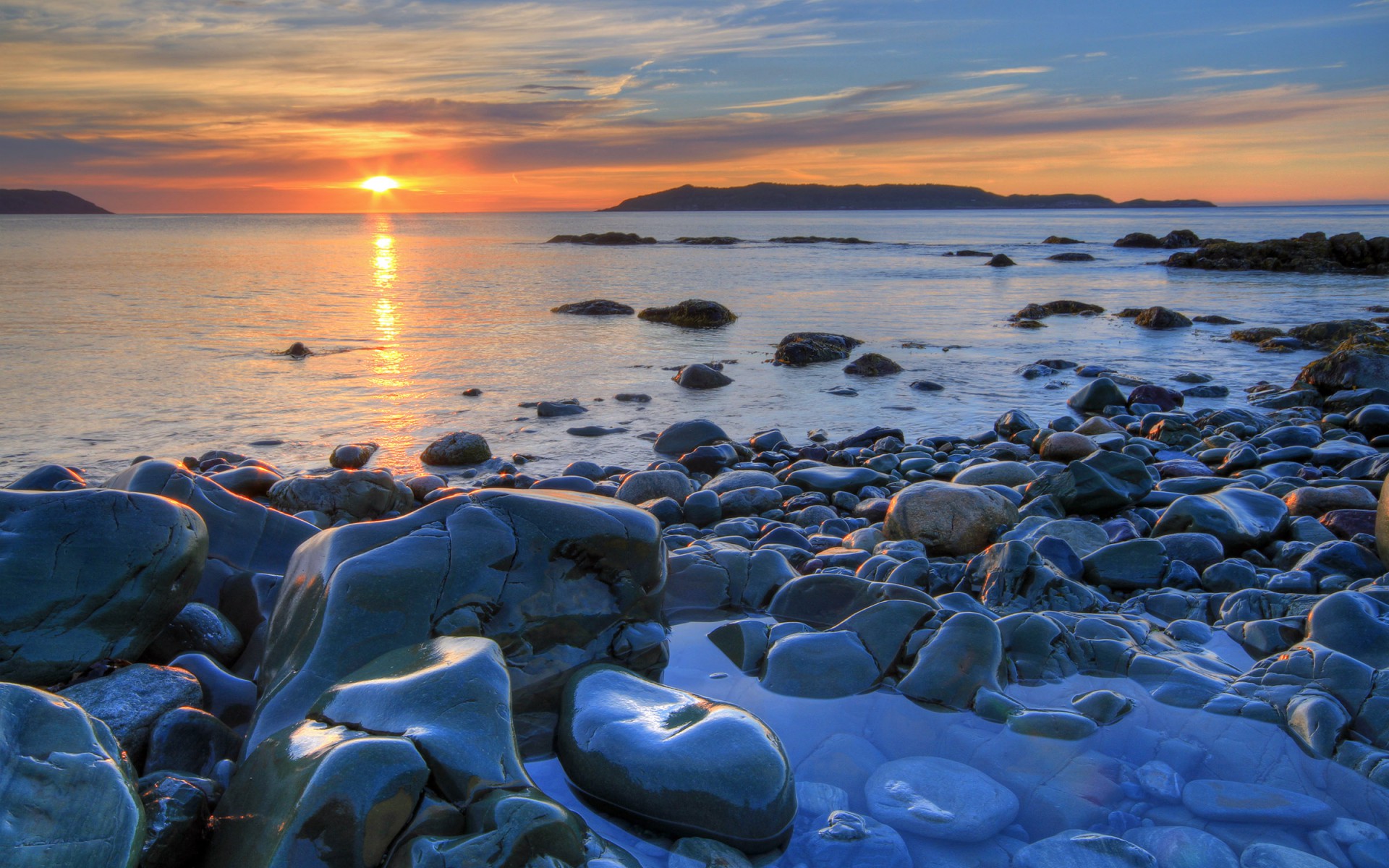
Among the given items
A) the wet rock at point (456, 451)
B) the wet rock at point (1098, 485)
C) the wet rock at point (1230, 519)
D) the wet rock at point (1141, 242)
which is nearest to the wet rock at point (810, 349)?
the wet rock at point (456, 451)

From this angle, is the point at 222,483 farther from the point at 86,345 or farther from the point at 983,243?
the point at 983,243

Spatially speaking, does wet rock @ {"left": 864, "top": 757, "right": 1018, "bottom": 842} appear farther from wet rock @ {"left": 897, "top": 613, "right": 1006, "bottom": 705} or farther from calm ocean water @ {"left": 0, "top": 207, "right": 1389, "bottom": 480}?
calm ocean water @ {"left": 0, "top": 207, "right": 1389, "bottom": 480}

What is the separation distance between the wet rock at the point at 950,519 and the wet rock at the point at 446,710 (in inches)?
117

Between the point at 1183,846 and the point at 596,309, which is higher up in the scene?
the point at 596,309

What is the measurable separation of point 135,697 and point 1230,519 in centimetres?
520

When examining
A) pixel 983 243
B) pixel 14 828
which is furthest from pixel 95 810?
pixel 983 243

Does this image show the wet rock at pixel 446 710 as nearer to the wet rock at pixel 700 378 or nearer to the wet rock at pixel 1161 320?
the wet rock at pixel 700 378

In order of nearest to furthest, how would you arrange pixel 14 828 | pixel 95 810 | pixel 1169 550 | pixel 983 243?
pixel 14 828, pixel 95 810, pixel 1169 550, pixel 983 243

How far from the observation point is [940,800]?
258cm

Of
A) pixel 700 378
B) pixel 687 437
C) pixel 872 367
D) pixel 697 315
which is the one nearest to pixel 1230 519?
pixel 687 437

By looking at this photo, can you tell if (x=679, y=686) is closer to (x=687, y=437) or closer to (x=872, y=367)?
(x=687, y=437)

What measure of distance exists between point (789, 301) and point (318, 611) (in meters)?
19.7

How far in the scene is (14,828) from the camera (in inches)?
70.5

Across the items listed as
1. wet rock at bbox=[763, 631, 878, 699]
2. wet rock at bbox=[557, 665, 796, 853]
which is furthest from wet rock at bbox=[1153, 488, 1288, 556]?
wet rock at bbox=[557, 665, 796, 853]
